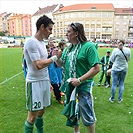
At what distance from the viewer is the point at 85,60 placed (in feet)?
7.89

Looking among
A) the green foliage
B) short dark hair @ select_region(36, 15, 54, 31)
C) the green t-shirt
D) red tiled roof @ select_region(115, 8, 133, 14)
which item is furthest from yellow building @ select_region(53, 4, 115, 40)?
the green t-shirt

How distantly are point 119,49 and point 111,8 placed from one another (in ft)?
241

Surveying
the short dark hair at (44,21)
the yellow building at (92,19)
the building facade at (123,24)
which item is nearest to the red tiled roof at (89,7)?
the yellow building at (92,19)

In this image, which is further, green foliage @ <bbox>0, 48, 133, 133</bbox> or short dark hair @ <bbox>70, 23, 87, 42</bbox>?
green foliage @ <bbox>0, 48, 133, 133</bbox>

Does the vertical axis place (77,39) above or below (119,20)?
below

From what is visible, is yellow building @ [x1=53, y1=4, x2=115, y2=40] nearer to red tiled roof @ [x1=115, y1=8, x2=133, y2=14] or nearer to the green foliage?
red tiled roof @ [x1=115, y1=8, x2=133, y2=14]

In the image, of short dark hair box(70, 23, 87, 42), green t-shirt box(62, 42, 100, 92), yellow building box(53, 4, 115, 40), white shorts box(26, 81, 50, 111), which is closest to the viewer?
green t-shirt box(62, 42, 100, 92)

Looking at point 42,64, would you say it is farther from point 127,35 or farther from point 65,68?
point 127,35

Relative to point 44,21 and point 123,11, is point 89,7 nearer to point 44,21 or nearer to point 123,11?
point 123,11

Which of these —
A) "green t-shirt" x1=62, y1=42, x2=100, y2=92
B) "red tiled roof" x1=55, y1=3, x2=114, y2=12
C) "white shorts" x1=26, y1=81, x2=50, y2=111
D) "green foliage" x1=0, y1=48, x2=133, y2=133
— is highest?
"red tiled roof" x1=55, y1=3, x2=114, y2=12

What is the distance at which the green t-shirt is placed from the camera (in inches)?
91.5

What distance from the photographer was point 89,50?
2.33m

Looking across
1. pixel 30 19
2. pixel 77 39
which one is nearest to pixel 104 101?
pixel 77 39

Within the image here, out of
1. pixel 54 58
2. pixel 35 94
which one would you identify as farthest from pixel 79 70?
pixel 35 94
